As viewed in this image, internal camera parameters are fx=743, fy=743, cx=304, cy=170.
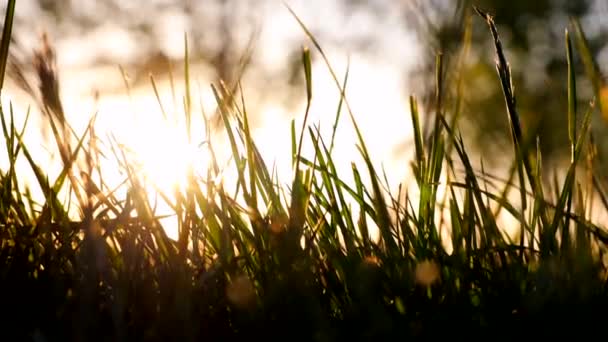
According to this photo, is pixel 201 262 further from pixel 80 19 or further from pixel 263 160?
pixel 80 19

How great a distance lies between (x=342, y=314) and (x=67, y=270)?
0.42 metres

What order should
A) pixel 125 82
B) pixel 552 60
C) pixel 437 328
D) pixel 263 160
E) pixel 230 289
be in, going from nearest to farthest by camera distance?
pixel 437 328 → pixel 230 289 → pixel 263 160 → pixel 125 82 → pixel 552 60

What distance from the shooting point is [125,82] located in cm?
137

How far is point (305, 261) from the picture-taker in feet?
3.10

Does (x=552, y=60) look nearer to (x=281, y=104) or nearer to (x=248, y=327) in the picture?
(x=281, y=104)

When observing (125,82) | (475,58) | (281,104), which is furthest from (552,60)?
(125,82)

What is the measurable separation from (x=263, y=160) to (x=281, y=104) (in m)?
16.8

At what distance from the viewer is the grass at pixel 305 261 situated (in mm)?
857

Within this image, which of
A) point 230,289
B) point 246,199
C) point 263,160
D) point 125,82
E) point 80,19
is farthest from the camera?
point 80,19

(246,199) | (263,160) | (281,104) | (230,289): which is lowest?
(230,289)

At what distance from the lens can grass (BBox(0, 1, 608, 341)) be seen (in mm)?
857

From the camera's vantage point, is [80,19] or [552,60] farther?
[552,60]

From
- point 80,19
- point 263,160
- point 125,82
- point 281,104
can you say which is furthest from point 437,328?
point 281,104

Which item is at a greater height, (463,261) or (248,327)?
(463,261)
